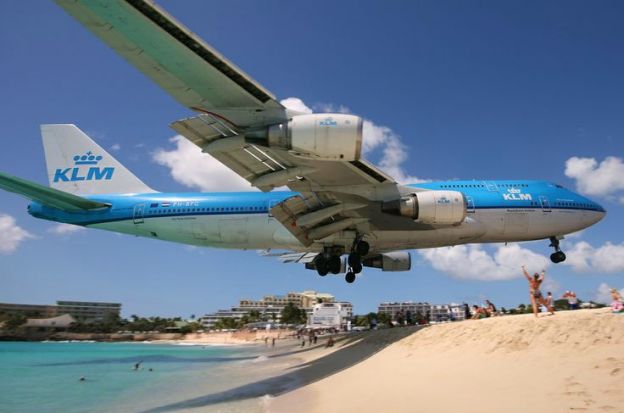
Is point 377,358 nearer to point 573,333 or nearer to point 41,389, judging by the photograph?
point 573,333

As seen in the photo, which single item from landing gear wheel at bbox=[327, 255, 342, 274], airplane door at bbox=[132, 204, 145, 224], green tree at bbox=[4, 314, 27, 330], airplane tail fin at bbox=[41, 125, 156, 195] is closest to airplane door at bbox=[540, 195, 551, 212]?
landing gear wheel at bbox=[327, 255, 342, 274]

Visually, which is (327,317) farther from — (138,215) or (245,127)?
(245,127)

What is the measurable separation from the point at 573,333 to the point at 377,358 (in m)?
7.19

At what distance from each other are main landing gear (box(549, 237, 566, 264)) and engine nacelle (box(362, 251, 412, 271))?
7.18 metres

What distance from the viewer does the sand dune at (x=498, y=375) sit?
7.45 meters

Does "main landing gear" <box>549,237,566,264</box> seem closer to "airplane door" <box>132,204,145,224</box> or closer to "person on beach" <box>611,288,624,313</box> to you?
"person on beach" <box>611,288,624,313</box>

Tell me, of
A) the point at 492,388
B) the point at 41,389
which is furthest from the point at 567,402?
the point at 41,389

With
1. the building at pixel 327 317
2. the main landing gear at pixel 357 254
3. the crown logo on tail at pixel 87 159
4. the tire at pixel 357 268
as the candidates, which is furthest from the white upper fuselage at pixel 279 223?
the building at pixel 327 317

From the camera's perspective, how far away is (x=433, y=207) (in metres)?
16.0

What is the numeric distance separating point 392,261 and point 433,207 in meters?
8.88

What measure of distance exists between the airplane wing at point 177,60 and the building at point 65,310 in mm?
181485

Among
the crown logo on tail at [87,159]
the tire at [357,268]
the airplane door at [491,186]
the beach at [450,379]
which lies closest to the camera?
the beach at [450,379]

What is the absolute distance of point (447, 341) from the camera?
14023 millimetres

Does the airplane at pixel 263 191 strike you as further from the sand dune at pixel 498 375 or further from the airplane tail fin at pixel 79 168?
the sand dune at pixel 498 375
